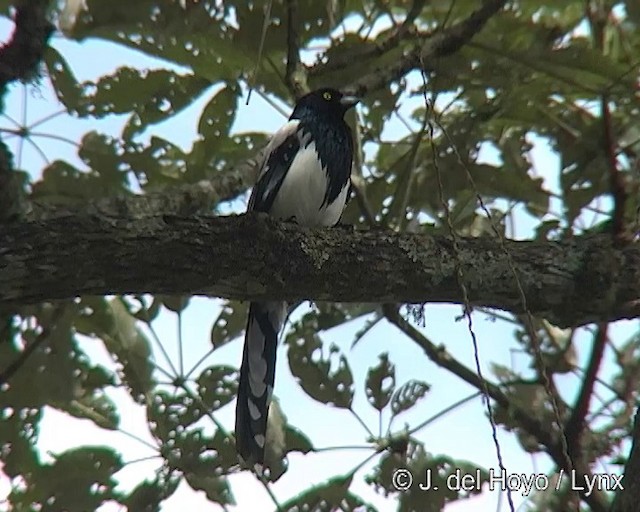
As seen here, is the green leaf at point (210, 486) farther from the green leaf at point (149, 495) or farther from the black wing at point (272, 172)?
the black wing at point (272, 172)

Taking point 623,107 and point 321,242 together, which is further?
point 623,107

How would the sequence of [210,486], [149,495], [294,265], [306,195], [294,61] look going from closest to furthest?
[294,265] < [149,495] < [210,486] < [294,61] < [306,195]

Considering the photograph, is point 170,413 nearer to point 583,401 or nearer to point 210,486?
point 210,486

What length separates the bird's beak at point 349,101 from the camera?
2867 millimetres

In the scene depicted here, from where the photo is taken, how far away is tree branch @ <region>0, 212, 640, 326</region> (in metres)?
1.86

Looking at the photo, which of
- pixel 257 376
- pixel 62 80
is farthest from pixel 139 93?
pixel 257 376

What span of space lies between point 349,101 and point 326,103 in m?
0.10

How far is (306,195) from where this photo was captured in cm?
289

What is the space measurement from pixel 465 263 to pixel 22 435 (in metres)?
1.21

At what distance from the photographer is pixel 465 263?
2172 millimetres

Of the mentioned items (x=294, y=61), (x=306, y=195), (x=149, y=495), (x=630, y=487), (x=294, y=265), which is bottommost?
(x=630, y=487)

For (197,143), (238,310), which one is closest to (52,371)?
(238,310)

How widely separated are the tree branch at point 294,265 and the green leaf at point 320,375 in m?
0.45

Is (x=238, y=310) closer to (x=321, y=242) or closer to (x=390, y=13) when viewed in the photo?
(x=321, y=242)
